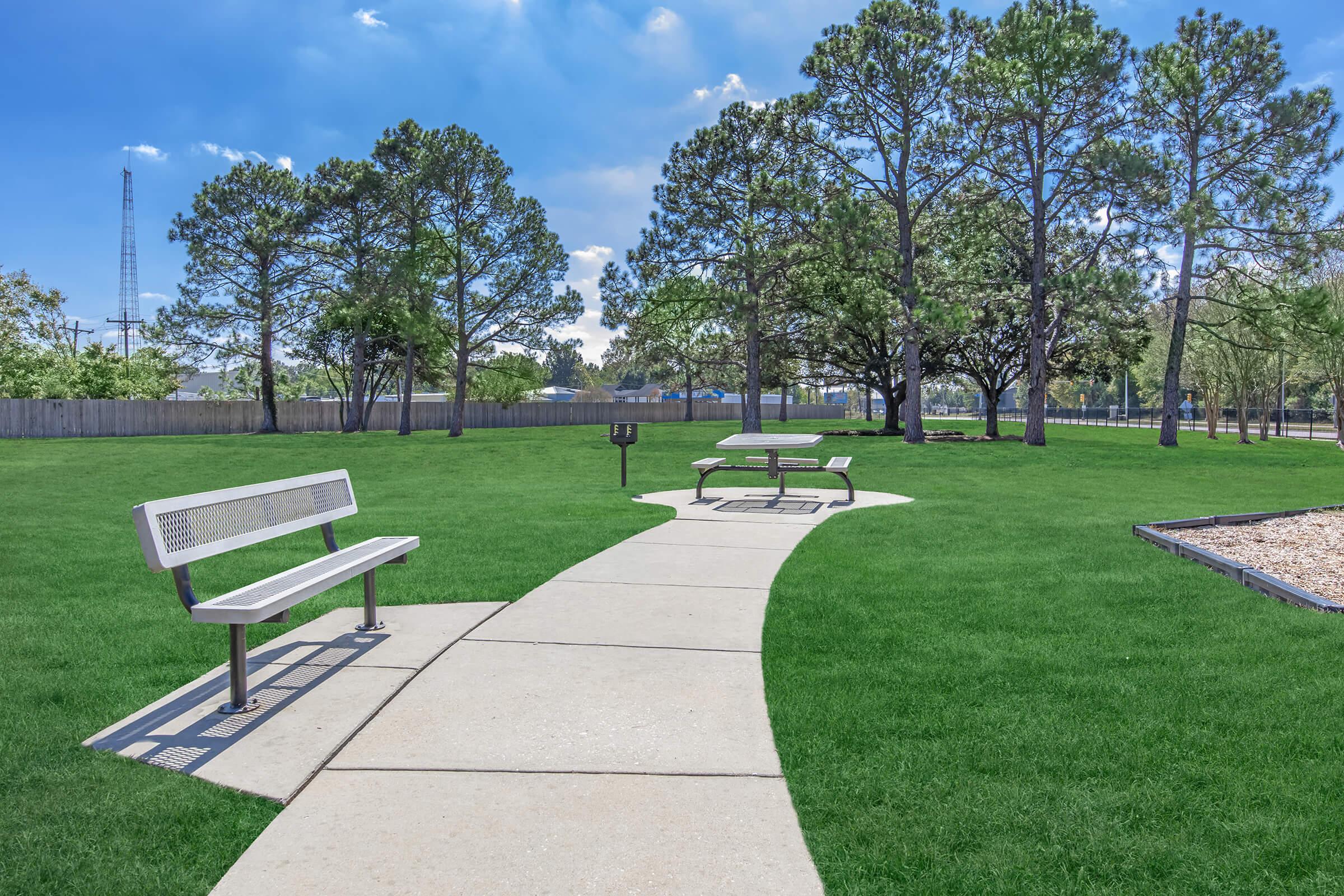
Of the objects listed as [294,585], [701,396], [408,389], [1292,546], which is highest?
[701,396]

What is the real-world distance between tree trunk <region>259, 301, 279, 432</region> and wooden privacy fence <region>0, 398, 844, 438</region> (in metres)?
2.83

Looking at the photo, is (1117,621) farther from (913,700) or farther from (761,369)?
(761,369)

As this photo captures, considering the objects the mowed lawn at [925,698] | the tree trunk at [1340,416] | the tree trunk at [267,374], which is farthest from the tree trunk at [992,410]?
the tree trunk at [267,374]

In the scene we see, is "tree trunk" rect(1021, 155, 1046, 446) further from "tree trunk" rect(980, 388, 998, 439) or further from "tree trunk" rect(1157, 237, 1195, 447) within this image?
"tree trunk" rect(980, 388, 998, 439)

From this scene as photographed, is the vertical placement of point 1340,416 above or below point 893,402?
below

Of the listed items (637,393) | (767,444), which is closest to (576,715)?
(767,444)

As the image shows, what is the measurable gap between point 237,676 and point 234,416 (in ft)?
158

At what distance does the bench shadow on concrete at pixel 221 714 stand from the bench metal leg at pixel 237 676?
45 millimetres

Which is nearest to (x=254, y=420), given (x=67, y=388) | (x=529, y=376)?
(x=67, y=388)

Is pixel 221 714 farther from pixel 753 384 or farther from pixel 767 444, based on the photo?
pixel 753 384

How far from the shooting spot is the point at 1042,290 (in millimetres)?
29547

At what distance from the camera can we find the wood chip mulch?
654 cm

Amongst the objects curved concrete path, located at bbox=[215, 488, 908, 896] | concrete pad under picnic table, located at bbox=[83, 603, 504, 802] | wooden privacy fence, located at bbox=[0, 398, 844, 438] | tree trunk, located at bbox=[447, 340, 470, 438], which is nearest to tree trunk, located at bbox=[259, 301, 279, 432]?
wooden privacy fence, located at bbox=[0, 398, 844, 438]

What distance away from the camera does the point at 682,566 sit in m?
7.27
